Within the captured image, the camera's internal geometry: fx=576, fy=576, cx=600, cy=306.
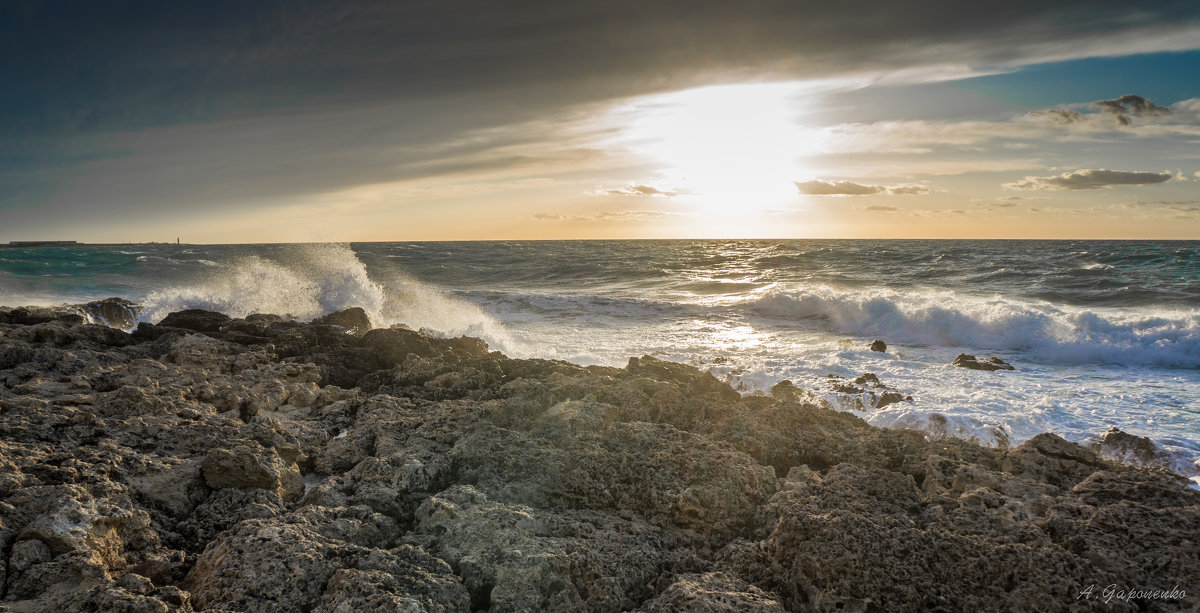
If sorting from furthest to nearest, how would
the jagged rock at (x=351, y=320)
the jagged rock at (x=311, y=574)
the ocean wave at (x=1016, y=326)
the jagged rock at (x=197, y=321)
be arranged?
the ocean wave at (x=1016, y=326) → the jagged rock at (x=351, y=320) → the jagged rock at (x=197, y=321) → the jagged rock at (x=311, y=574)

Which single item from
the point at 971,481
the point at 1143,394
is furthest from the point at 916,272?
the point at 971,481

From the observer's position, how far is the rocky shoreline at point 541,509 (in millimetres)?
2424

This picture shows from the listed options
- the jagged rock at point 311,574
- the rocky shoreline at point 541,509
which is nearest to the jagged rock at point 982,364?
the rocky shoreline at point 541,509

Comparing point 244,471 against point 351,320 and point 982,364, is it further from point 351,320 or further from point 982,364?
point 982,364

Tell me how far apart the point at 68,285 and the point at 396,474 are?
1198 inches

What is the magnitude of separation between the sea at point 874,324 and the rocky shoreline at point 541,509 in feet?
11.1

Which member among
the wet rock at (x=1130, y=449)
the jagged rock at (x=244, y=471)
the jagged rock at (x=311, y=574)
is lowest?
the wet rock at (x=1130, y=449)

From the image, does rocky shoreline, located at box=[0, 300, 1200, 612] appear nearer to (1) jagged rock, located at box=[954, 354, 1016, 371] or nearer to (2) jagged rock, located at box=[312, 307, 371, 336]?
(2) jagged rock, located at box=[312, 307, 371, 336]

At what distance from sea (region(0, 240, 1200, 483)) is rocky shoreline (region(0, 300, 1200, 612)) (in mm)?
3386

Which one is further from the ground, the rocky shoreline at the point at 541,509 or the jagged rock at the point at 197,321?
the jagged rock at the point at 197,321

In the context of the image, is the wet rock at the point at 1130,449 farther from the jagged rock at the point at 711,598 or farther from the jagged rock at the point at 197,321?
the jagged rock at the point at 197,321

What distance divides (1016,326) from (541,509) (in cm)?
1424

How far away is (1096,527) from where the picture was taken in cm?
A: 275

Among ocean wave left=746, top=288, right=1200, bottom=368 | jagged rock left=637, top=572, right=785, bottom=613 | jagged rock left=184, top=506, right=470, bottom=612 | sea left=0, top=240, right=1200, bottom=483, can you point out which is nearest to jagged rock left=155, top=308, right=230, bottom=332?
sea left=0, top=240, right=1200, bottom=483
